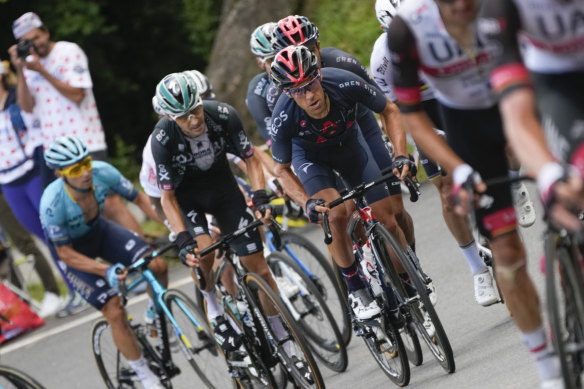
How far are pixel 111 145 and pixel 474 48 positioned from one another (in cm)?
1675

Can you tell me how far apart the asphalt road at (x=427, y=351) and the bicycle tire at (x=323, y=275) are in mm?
284

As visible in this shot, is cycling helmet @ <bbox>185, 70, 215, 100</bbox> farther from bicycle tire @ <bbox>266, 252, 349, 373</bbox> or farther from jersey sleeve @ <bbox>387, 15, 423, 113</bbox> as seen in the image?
jersey sleeve @ <bbox>387, 15, 423, 113</bbox>

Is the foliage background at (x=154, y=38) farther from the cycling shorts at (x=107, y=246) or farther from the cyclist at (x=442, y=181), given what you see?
the cyclist at (x=442, y=181)

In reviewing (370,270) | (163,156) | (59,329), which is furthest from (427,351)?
(59,329)

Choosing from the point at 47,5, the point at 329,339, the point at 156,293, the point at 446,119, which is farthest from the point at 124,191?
the point at 47,5

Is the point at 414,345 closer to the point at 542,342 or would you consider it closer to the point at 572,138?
the point at 542,342

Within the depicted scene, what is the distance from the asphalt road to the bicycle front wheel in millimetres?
490

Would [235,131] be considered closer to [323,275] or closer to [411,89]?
[323,275]

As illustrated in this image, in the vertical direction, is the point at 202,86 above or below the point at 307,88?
below

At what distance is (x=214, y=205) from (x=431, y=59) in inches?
140

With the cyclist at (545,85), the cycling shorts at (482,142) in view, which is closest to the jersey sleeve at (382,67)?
the cycling shorts at (482,142)

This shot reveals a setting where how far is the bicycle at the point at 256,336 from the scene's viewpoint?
7.26 m

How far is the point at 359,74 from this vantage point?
27.1 feet

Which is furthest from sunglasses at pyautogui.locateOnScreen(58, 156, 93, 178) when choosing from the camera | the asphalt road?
the camera
